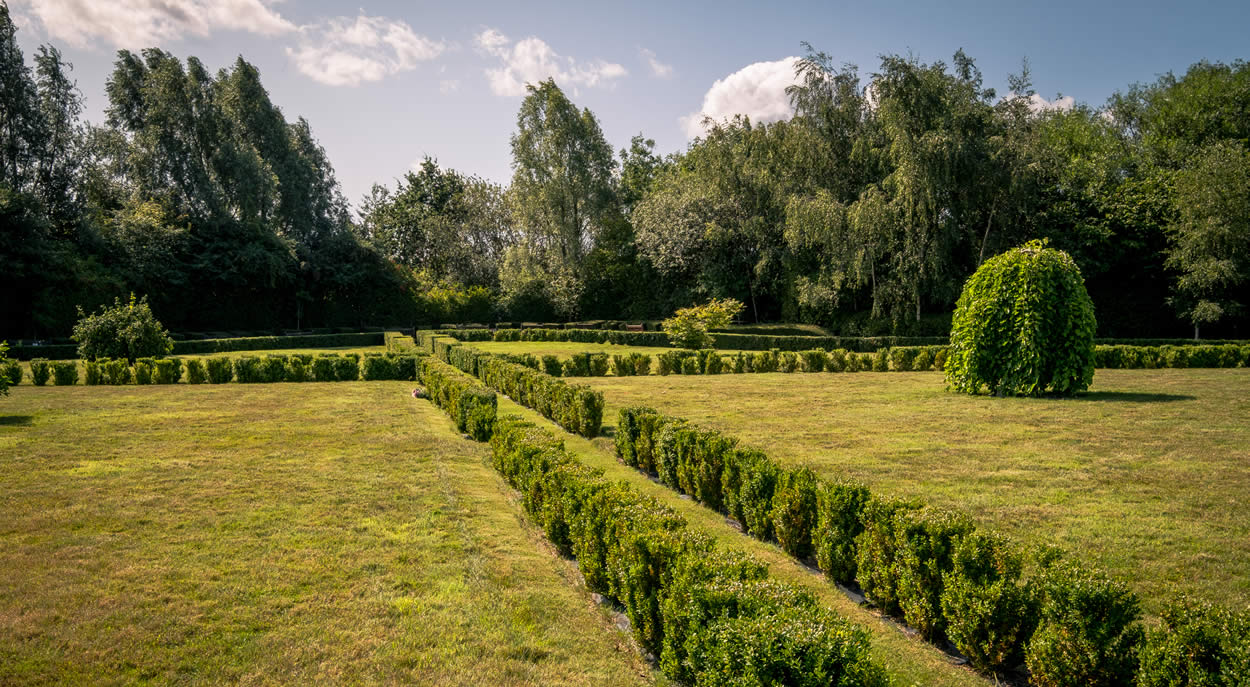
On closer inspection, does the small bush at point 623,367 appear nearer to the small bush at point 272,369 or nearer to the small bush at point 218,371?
the small bush at point 272,369

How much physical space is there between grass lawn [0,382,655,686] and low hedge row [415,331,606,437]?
2208 mm

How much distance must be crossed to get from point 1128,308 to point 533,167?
34356 millimetres

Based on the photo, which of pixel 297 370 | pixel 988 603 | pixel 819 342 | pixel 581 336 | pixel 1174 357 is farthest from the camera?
pixel 581 336

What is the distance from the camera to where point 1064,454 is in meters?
9.65

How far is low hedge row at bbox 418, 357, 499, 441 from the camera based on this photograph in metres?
11.7

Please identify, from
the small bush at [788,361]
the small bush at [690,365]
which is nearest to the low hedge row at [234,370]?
the small bush at [690,365]

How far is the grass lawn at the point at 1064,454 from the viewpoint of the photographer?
20.2 ft

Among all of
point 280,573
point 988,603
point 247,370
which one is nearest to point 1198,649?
point 988,603

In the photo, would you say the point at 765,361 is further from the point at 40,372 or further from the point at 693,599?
the point at 40,372

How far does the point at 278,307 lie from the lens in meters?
43.0

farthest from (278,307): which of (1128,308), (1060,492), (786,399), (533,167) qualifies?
(1128,308)

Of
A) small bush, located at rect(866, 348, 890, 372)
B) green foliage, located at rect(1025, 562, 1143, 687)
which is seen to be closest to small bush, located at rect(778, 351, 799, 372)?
small bush, located at rect(866, 348, 890, 372)

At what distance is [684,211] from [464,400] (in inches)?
1238

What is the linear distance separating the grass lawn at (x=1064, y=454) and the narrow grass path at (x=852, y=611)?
1.79 m
